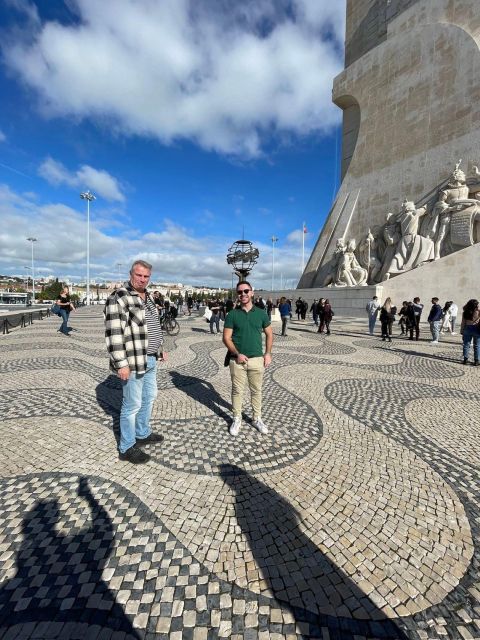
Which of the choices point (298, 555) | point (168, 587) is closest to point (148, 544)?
point (168, 587)

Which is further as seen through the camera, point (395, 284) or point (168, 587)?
point (395, 284)

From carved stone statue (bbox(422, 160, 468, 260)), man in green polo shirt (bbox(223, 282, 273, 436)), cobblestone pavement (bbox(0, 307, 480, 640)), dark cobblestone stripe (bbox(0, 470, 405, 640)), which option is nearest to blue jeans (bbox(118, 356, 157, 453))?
cobblestone pavement (bbox(0, 307, 480, 640))

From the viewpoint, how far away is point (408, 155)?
22.5 metres

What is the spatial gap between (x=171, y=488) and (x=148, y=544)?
56cm

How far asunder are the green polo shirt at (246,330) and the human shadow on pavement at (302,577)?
5.06ft

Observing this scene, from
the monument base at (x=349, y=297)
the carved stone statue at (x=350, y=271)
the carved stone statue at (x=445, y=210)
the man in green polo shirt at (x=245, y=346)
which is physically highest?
the carved stone statue at (x=445, y=210)

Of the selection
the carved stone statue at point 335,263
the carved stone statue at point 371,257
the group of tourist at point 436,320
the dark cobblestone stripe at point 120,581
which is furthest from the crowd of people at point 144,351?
the carved stone statue at point 335,263

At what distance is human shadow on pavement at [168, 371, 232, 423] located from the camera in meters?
4.31

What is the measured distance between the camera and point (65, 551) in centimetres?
182

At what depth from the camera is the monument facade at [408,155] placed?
18.6m

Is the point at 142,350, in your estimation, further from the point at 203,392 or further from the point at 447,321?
the point at 447,321

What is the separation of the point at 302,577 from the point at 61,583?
137 cm

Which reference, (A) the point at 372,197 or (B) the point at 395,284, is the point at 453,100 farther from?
(B) the point at 395,284

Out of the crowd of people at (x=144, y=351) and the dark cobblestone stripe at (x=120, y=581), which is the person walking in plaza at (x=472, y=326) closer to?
the crowd of people at (x=144, y=351)
